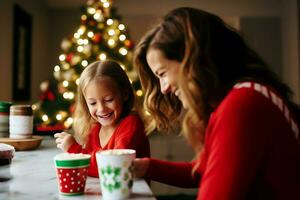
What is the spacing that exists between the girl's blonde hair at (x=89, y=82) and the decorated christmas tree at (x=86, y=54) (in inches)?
108

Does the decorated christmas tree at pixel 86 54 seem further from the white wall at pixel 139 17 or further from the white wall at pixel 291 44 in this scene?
the white wall at pixel 291 44

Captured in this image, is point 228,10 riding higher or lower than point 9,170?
higher

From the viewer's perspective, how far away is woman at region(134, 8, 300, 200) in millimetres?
723

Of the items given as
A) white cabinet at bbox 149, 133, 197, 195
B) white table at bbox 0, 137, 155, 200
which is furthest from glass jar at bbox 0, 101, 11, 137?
white cabinet at bbox 149, 133, 197, 195

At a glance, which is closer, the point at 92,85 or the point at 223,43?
the point at 223,43

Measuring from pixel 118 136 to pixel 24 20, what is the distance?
403 cm

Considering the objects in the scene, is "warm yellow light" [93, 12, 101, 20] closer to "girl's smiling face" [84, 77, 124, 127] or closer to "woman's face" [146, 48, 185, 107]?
"girl's smiling face" [84, 77, 124, 127]

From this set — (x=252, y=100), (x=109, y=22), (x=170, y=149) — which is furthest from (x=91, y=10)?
(x=252, y=100)

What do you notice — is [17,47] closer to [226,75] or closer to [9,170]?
[9,170]

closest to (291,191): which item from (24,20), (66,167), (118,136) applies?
(66,167)

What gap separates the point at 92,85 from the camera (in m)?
1.39

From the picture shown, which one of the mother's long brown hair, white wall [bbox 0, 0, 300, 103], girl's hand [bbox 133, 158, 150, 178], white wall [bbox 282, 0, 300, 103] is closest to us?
the mother's long brown hair

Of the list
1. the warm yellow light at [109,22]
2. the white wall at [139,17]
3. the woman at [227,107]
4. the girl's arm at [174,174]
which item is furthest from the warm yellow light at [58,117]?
the woman at [227,107]

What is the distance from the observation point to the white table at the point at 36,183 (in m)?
0.90
